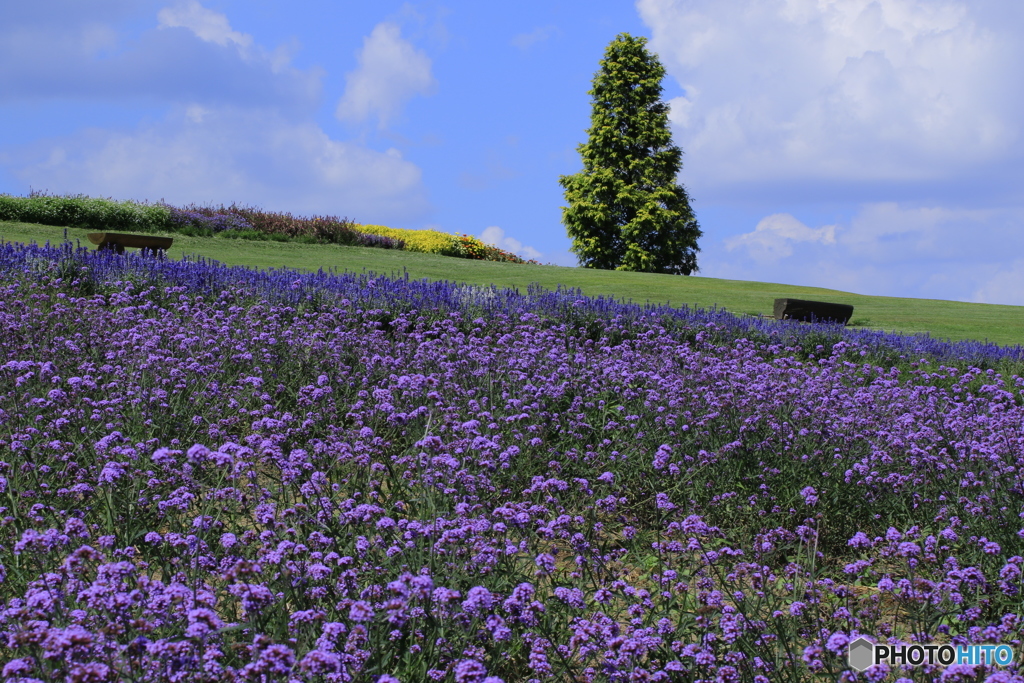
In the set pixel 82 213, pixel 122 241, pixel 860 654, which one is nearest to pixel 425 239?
pixel 82 213

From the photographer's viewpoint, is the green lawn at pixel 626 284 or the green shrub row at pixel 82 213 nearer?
the green lawn at pixel 626 284

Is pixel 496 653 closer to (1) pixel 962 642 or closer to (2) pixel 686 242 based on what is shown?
(1) pixel 962 642

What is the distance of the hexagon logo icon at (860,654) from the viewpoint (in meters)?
2.67

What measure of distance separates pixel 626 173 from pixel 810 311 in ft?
67.9

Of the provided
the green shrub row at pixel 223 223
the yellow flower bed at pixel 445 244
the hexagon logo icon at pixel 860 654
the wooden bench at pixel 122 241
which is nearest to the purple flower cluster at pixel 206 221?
the green shrub row at pixel 223 223

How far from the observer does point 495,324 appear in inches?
357

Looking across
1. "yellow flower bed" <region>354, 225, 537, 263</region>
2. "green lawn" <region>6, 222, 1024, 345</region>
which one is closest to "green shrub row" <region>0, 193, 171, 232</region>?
"green lawn" <region>6, 222, 1024, 345</region>

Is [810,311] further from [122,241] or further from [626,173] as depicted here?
[626,173]

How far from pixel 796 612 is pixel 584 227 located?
107 ft

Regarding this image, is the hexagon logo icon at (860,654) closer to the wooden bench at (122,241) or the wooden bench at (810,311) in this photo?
the wooden bench at (810,311)

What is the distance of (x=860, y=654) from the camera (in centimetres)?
271

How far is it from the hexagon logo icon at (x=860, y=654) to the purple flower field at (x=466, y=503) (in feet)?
0.17

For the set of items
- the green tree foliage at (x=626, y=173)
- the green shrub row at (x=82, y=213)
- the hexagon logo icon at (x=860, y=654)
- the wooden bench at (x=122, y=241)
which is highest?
the green tree foliage at (x=626, y=173)

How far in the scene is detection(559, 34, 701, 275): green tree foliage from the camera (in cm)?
3428
